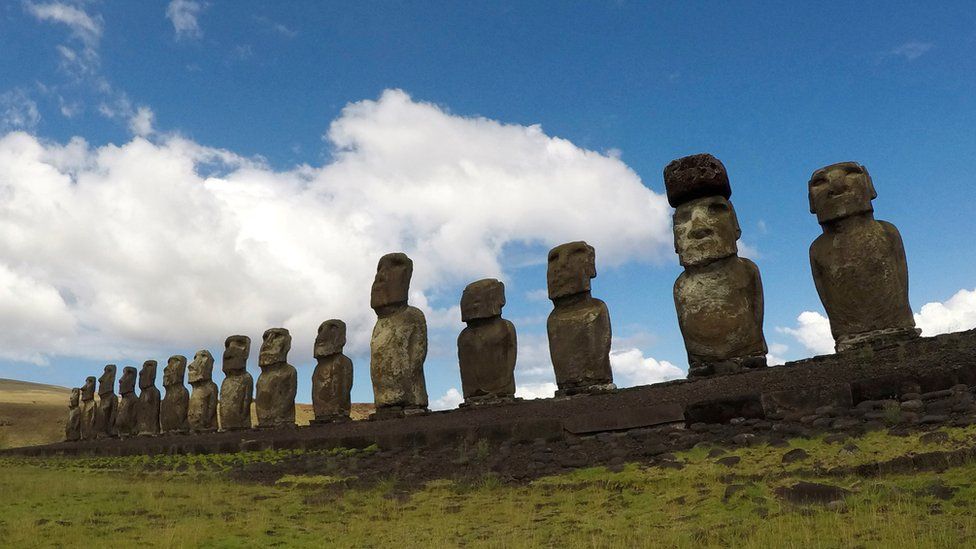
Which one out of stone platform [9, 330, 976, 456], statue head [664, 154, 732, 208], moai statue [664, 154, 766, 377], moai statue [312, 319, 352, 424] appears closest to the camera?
stone platform [9, 330, 976, 456]

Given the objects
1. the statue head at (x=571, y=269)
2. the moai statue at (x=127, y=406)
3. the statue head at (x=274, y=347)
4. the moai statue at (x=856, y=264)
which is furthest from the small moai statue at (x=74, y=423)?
the moai statue at (x=856, y=264)

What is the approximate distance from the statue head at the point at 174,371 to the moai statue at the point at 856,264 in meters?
19.9

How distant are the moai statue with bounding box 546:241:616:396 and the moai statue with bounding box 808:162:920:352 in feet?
11.0

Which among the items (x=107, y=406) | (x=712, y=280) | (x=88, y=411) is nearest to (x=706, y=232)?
(x=712, y=280)

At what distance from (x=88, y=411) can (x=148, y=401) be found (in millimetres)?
6054

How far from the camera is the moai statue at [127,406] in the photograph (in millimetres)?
→ 26688

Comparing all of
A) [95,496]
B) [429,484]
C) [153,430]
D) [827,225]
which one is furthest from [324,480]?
[153,430]

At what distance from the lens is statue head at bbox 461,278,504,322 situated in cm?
1404

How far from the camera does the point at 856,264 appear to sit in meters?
9.84

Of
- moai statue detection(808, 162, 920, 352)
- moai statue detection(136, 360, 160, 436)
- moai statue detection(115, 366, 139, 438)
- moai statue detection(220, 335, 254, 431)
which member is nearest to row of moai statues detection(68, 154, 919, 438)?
moai statue detection(808, 162, 920, 352)

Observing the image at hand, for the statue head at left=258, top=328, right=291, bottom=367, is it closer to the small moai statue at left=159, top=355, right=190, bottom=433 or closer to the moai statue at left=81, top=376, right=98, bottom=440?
the small moai statue at left=159, top=355, right=190, bottom=433

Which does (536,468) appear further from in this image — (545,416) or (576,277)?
(576,277)

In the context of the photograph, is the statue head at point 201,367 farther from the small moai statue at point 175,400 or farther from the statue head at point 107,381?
the statue head at point 107,381

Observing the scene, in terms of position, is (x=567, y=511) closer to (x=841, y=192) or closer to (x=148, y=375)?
(x=841, y=192)
